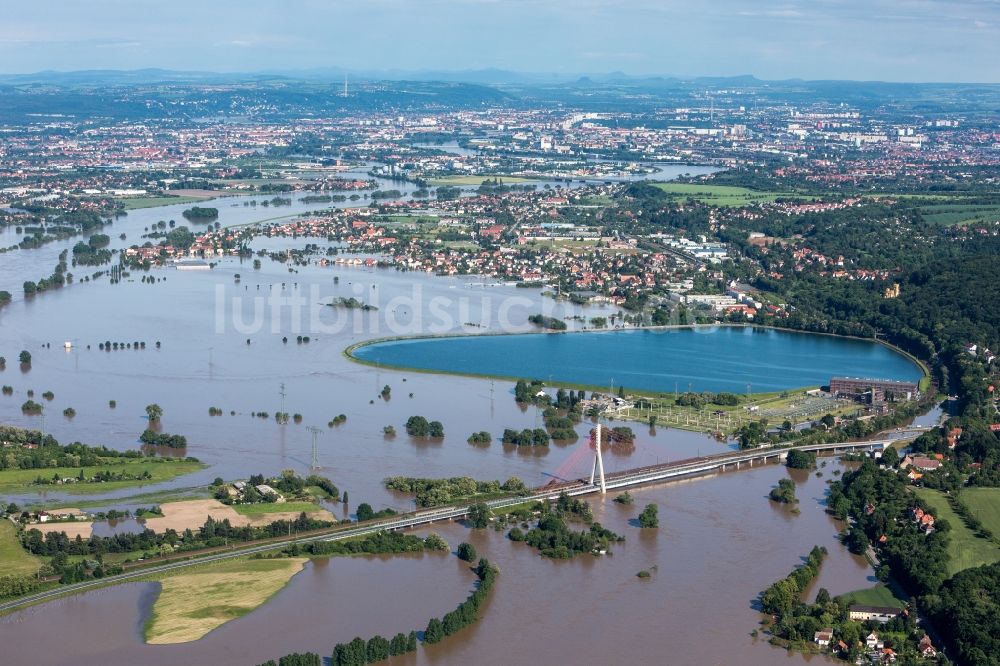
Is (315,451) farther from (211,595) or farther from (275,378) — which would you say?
(211,595)

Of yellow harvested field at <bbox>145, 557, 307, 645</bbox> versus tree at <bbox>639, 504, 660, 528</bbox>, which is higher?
tree at <bbox>639, 504, 660, 528</bbox>

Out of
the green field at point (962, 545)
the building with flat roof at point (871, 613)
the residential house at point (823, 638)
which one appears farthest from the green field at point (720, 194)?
the residential house at point (823, 638)

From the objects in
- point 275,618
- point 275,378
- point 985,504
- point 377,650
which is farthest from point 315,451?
point 985,504

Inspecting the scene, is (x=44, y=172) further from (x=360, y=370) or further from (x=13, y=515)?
(x=13, y=515)

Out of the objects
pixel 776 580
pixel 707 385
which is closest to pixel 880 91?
pixel 707 385

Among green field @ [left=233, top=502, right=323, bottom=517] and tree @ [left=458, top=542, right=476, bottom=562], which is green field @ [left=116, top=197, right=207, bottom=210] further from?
tree @ [left=458, top=542, right=476, bottom=562]

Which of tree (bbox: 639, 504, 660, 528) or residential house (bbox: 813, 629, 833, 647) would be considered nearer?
residential house (bbox: 813, 629, 833, 647)

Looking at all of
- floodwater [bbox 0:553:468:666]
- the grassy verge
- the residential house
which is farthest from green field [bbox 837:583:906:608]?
the grassy verge
